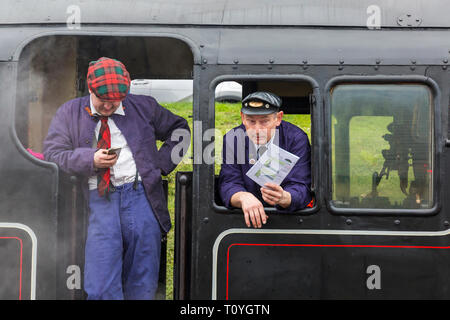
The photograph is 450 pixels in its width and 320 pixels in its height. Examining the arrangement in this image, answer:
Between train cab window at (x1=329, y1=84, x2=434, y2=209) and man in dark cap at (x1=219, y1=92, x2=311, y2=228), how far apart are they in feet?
0.67

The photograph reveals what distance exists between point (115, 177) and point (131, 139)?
0.89 feet

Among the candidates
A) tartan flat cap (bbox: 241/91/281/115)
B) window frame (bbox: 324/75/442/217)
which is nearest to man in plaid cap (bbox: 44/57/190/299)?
tartan flat cap (bbox: 241/91/281/115)

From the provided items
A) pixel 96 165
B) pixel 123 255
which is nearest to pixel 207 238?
pixel 123 255

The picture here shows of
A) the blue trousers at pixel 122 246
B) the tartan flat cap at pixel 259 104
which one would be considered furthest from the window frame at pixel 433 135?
the blue trousers at pixel 122 246

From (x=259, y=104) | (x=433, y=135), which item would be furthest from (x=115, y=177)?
(x=433, y=135)

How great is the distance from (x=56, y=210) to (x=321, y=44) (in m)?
2.03

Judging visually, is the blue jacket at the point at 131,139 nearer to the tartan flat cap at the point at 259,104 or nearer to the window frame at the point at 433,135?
the tartan flat cap at the point at 259,104

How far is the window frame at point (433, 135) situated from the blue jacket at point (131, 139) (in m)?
1.02

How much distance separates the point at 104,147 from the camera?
331cm

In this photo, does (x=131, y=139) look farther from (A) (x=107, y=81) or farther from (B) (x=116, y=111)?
(A) (x=107, y=81)

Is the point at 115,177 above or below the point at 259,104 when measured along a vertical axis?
below

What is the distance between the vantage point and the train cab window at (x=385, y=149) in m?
3.23

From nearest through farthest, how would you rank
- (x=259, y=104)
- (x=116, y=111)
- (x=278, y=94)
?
(x=259, y=104) → (x=116, y=111) → (x=278, y=94)

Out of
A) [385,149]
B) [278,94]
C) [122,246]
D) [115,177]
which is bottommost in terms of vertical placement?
[122,246]
